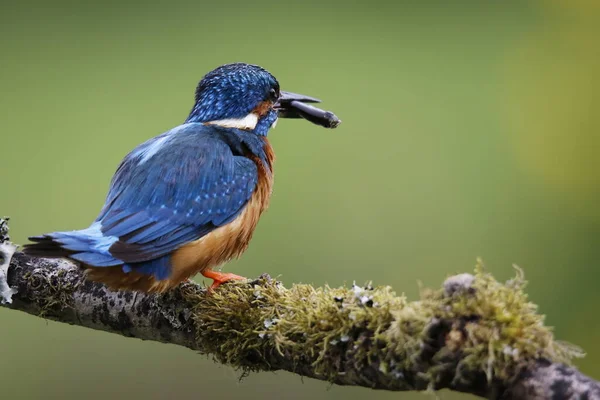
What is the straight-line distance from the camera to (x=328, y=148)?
522 cm

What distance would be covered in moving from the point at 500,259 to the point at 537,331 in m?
2.99

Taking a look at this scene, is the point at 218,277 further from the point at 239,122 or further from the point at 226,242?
the point at 239,122

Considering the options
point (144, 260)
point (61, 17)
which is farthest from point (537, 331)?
point (61, 17)

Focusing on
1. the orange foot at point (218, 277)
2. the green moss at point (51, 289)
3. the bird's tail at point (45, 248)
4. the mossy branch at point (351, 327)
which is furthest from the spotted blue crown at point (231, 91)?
the bird's tail at point (45, 248)

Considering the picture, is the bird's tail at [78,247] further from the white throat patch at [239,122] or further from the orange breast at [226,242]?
the white throat patch at [239,122]

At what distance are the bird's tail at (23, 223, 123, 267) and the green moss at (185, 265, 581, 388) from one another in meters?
0.41

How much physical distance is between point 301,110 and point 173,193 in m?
0.97

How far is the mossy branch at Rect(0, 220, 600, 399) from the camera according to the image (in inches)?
69.2

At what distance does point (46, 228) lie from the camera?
4.86m

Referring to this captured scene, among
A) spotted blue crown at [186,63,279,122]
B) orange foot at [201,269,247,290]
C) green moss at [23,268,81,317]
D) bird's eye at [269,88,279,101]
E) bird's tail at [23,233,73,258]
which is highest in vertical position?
bird's eye at [269,88,279,101]

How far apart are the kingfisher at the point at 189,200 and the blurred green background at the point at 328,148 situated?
1.10 m

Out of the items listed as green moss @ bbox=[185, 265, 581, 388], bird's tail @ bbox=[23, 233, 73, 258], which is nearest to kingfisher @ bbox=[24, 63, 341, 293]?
bird's tail @ bbox=[23, 233, 73, 258]

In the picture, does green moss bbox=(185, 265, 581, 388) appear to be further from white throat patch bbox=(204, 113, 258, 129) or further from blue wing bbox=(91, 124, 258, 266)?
white throat patch bbox=(204, 113, 258, 129)

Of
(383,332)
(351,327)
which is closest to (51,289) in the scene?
(351,327)
